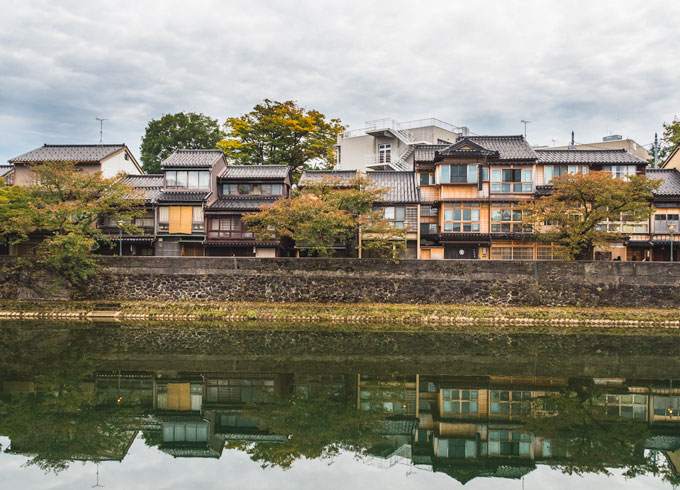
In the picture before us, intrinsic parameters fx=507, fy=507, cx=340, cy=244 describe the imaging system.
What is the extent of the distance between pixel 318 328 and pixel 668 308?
22093 mm

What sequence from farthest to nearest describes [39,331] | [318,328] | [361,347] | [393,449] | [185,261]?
[185,261], [318,328], [39,331], [361,347], [393,449]

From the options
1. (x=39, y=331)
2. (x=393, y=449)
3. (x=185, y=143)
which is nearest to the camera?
(x=393, y=449)

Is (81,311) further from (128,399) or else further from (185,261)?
(128,399)

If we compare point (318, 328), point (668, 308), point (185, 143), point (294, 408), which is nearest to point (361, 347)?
point (318, 328)

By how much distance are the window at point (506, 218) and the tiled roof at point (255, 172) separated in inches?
666

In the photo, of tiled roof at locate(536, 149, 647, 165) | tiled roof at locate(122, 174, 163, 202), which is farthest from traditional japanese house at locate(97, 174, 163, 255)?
tiled roof at locate(536, 149, 647, 165)

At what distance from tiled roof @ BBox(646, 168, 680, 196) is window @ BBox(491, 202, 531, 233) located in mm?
10966

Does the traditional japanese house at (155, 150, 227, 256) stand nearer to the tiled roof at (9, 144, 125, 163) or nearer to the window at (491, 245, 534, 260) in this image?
the tiled roof at (9, 144, 125, 163)

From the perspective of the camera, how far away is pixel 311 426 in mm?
13414

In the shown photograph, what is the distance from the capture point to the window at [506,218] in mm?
39312

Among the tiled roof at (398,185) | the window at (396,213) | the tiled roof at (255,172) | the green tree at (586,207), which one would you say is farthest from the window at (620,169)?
the tiled roof at (255,172)

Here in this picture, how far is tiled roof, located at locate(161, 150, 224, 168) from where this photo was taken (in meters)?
39.7

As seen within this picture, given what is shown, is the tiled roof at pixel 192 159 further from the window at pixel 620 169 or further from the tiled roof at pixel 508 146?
the window at pixel 620 169

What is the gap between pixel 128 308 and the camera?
3203 cm
